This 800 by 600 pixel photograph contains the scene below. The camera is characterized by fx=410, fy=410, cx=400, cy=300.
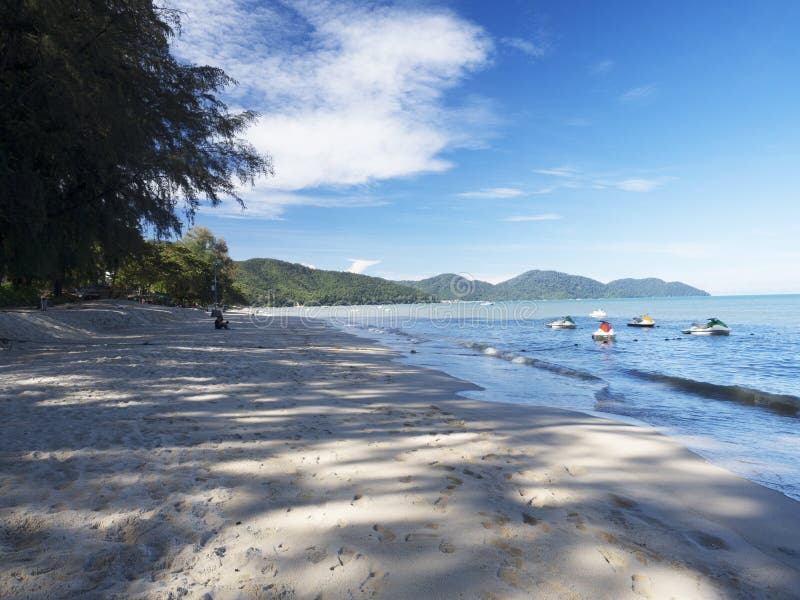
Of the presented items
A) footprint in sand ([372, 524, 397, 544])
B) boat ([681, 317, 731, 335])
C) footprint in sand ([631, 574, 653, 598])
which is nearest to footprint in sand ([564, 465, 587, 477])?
footprint in sand ([631, 574, 653, 598])

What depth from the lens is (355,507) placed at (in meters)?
3.41

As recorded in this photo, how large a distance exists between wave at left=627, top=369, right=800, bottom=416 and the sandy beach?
17.7 feet

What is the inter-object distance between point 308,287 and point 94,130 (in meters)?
173

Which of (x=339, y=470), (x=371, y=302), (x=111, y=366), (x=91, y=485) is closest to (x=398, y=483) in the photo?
(x=339, y=470)

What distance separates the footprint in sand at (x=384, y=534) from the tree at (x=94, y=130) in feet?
34.4

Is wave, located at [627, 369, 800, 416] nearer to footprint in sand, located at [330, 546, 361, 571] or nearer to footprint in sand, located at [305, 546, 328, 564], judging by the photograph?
footprint in sand, located at [330, 546, 361, 571]

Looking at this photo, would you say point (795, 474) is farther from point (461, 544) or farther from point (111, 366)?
point (111, 366)

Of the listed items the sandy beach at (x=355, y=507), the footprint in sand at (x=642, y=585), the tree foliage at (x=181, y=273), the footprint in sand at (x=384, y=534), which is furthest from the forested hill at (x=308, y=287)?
the footprint in sand at (x=642, y=585)

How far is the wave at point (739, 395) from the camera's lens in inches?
371

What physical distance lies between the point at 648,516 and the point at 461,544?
6.62ft

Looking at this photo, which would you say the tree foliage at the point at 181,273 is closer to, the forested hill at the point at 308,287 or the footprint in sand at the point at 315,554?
the footprint in sand at the point at 315,554

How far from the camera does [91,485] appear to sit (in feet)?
11.6

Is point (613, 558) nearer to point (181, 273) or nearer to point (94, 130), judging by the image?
point (94, 130)

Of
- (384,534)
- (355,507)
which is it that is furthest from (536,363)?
(384,534)
